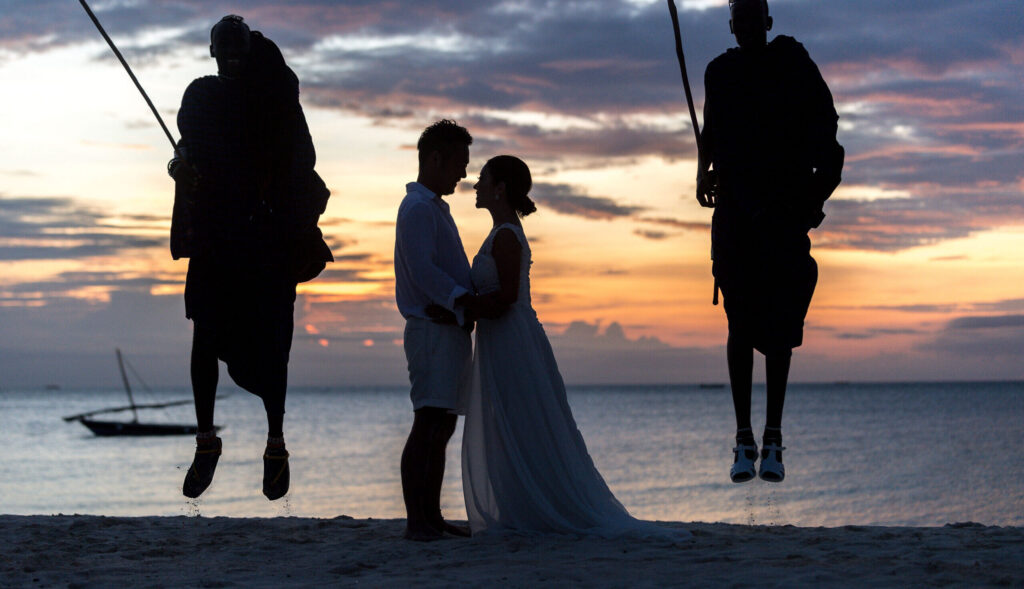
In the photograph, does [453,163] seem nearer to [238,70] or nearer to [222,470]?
[238,70]

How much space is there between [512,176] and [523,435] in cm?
152

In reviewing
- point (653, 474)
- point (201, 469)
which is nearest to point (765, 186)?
point (201, 469)

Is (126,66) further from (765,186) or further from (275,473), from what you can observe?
(765,186)

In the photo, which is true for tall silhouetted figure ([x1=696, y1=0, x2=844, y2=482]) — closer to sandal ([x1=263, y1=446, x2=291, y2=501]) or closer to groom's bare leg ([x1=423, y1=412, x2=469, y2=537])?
groom's bare leg ([x1=423, y1=412, x2=469, y2=537])

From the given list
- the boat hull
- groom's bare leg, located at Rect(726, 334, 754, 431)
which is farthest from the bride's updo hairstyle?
the boat hull

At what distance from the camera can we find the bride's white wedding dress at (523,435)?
19.6 feet

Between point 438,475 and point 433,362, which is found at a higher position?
point 433,362

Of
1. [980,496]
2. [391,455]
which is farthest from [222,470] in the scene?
[980,496]

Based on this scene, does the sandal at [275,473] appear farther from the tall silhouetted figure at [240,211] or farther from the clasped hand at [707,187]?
the clasped hand at [707,187]

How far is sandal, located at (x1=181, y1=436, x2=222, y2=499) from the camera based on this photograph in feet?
18.7

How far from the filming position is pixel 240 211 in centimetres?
588

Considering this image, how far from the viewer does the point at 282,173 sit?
595 cm

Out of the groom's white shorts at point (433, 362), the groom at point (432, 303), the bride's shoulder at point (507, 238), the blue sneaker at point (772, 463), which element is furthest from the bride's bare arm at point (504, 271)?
the blue sneaker at point (772, 463)

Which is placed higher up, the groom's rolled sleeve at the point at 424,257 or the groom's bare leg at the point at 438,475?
the groom's rolled sleeve at the point at 424,257
